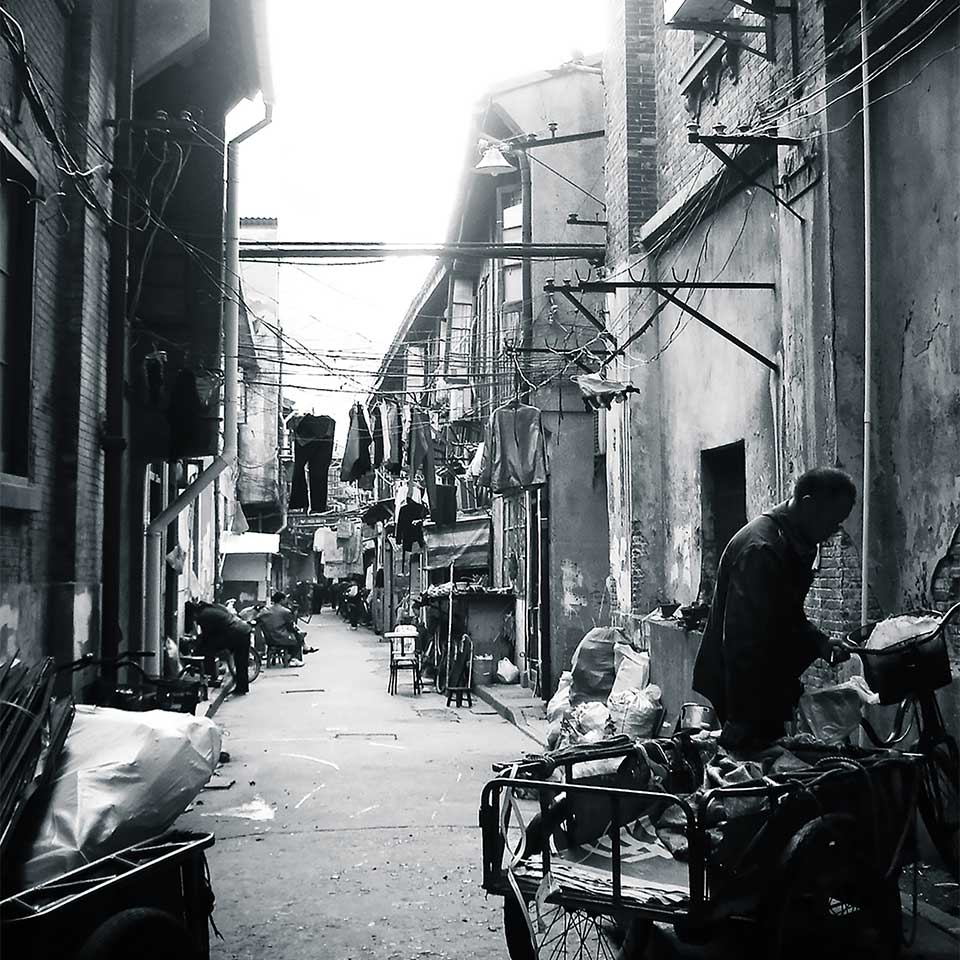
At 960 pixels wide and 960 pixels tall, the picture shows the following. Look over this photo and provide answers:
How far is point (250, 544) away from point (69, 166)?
2424 cm

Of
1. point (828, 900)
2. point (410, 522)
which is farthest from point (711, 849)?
point (410, 522)

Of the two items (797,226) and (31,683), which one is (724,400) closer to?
(797,226)

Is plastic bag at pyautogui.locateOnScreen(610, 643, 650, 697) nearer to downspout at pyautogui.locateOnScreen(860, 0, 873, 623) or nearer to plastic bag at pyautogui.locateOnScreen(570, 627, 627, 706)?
plastic bag at pyautogui.locateOnScreen(570, 627, 627, 706)

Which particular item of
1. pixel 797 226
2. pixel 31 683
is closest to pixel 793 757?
pixel 31 683

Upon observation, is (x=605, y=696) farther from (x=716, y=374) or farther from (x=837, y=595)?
(x=837, y=595)

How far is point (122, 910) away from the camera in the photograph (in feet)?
13.3

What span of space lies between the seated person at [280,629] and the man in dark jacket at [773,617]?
2169 cm

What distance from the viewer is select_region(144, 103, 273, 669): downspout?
12.5 metres

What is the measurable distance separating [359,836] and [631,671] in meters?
4.12

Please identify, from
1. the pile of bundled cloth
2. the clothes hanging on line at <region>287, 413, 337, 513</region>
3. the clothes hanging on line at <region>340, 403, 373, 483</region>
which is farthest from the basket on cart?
the clothes hanging on line at <region>340, 403, 373, 483</region>

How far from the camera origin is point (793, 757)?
4691 millimetres

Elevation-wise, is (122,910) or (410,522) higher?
(410,522)

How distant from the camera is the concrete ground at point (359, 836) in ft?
18.3

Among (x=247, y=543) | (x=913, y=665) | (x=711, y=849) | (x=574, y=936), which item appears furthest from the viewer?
(x=247, y=543)
